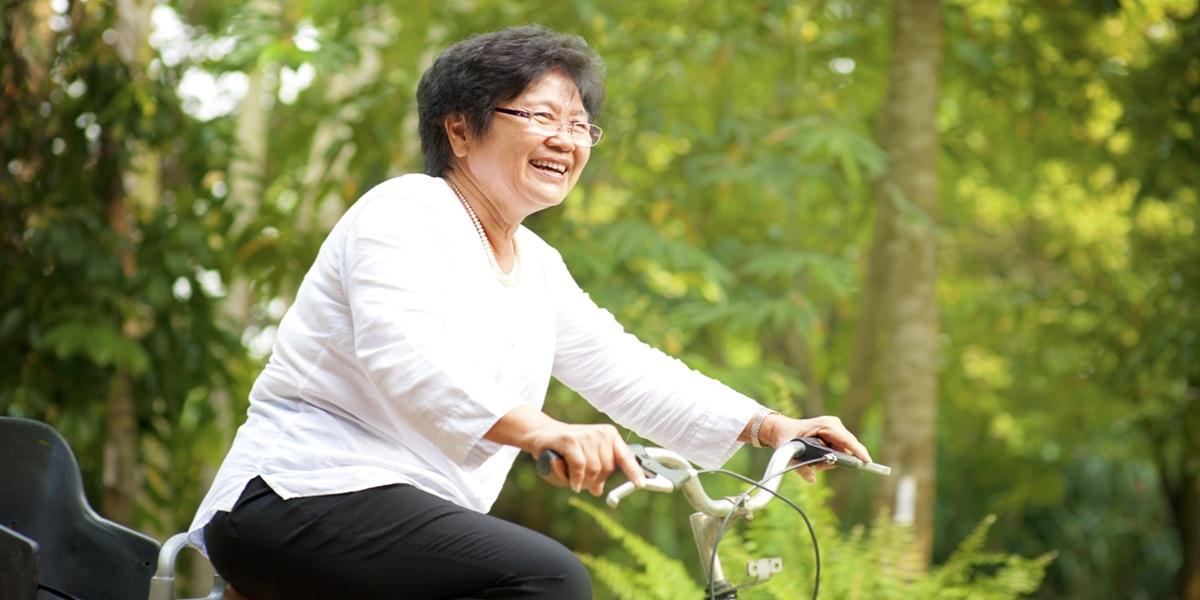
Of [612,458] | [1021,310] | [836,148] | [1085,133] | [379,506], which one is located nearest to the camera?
[612,458]

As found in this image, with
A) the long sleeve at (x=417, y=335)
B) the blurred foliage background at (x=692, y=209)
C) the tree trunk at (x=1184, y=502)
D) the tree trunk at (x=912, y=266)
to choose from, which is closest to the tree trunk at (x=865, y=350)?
the blurred foliage background at (x=692, y=209)

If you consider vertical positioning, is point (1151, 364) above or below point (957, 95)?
below

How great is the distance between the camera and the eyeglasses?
2406 millimetres

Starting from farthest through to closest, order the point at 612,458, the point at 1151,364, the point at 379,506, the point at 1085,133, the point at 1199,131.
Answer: the point at 1085,133, the point at 1151,364, the point at 1199,131, the point at 379,506, the point at 612,458

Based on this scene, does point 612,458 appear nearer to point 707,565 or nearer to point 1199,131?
point 707,565

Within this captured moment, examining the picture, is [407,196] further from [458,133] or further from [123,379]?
[123,379]

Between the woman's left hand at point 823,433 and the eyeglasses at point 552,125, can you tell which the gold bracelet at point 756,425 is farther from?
the eyeglasses at point 552,125

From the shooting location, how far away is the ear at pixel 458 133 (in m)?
2.45

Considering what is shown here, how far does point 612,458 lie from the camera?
6.31ft

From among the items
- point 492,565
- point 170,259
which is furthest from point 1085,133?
point 492,565

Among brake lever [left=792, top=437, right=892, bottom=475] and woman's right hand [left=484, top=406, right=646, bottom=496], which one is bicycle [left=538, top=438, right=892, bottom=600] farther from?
woman's right hand [left=484, top=406, right=646, bottom=496]

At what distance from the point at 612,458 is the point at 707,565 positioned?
0.53m

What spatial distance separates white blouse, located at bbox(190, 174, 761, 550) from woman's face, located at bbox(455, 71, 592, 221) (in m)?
0.09

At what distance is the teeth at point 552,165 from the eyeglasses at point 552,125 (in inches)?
2.1
